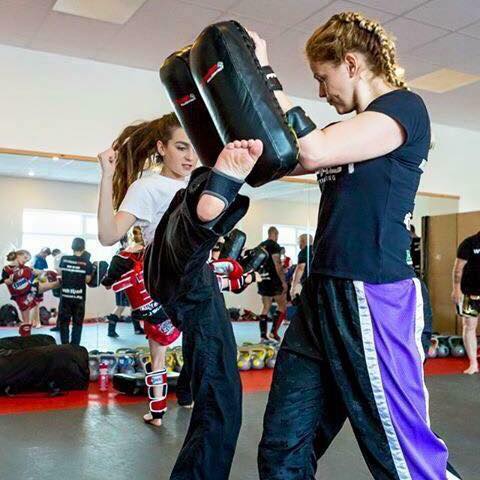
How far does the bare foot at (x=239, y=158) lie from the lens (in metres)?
1.22

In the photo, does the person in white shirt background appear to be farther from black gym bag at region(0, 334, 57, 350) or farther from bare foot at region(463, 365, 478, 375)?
bare foot at region(463, 365, 478, 375)

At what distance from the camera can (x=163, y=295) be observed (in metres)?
1.56

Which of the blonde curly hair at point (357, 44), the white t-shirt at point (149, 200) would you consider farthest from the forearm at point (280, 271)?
the blonde curly hair at point (357, 44)

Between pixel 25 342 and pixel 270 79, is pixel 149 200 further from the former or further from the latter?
pixel 25 342

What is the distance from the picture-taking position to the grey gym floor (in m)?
2.66

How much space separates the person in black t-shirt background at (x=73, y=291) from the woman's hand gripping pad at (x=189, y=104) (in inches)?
164

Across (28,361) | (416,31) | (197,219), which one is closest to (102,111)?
(28,361)

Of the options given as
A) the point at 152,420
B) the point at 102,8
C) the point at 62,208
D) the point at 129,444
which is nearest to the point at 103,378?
the point at 152,420

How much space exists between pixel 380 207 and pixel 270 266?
488 cm

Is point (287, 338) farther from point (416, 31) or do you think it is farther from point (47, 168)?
point (47, 168)

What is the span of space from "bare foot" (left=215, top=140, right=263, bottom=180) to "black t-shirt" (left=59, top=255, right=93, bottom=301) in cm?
437

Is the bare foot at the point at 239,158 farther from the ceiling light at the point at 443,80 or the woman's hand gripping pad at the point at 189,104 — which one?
the ceiling light at the point at 443,80

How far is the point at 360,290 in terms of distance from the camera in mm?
1407

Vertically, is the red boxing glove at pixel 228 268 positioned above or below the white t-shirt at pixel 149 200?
below
